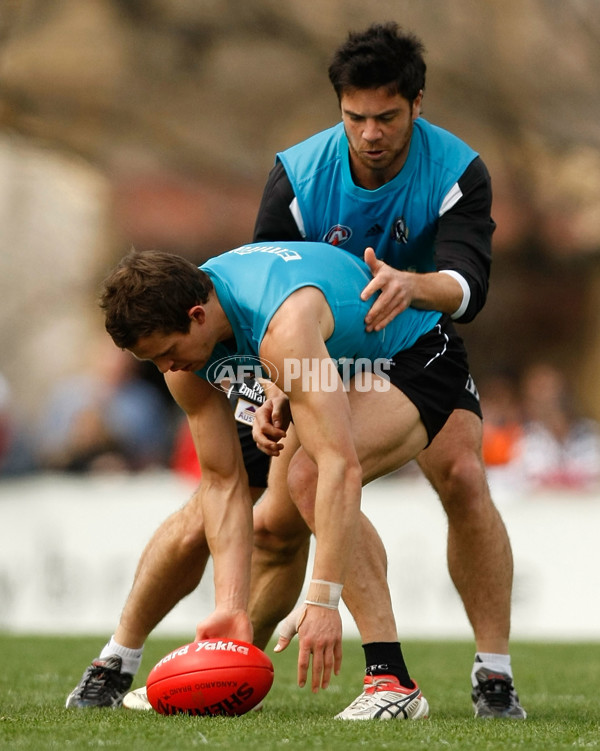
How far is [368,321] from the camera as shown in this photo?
3.90 m

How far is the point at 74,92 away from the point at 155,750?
13.0m

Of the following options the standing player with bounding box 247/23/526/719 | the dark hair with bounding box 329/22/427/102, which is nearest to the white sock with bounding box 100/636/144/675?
the standing player with bounding box 247/23/526/719

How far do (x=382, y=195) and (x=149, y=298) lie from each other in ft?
3.36

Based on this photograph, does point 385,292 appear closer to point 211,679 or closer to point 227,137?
point 211,679

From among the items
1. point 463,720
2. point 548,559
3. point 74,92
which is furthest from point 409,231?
point 74,92

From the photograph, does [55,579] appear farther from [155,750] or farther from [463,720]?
[155,750]

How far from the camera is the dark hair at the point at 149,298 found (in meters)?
3.65

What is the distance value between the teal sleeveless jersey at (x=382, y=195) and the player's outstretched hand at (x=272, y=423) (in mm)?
712

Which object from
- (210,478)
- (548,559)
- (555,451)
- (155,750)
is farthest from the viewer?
(555,451)

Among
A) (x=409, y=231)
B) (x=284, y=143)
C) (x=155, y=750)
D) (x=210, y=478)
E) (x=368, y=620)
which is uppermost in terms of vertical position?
(x=284, y=143)

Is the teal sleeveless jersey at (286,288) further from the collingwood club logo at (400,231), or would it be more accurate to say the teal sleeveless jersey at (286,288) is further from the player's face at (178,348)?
the collingwood club logo at (400,231)

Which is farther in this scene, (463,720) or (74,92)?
(74,92)

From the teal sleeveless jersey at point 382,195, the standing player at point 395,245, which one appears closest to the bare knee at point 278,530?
the standing player at point 395,245

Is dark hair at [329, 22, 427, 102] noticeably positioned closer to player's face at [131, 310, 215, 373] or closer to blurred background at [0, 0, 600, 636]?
player's face at [131, 310, 215, 373]
